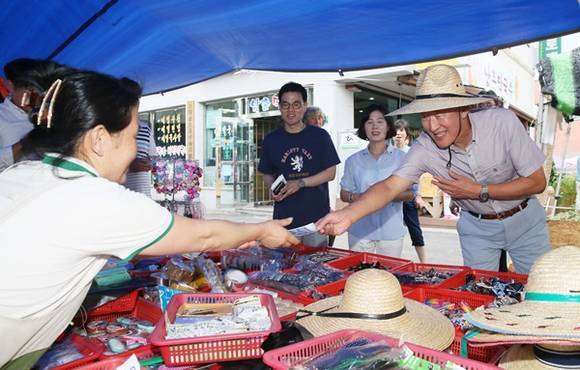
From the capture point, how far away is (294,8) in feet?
8.52

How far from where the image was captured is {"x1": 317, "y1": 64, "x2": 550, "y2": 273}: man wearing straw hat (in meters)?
2.15

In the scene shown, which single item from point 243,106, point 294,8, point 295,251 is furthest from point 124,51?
point 243,106

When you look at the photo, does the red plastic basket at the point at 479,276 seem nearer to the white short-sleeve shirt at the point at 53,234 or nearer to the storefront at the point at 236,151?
the white short-sleeve shirt at the point at 53,234

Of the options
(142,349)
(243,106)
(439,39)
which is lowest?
(142,349)

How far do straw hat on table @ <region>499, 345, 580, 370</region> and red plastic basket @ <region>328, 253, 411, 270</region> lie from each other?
4.03 ft

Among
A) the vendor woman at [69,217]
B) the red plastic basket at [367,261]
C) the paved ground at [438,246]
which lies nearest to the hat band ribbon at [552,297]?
the vendor woman at [69,217]

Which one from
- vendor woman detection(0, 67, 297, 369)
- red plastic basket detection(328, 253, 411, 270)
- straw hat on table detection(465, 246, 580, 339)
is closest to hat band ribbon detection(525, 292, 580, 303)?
straw hat on table detection(465, 246, 580, 339)

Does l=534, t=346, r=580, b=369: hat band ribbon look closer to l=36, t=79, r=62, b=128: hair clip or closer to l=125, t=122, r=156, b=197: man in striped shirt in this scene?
l=36, t=79, r=62, b=128: hair clip

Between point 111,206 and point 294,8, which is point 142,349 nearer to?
point 111,206

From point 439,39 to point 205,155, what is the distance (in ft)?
33.3

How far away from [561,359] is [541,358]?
47mm

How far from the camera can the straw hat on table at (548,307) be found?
94cm

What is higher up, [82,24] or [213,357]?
[82,24]

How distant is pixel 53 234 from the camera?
1042mm
